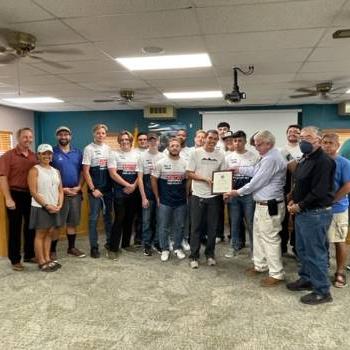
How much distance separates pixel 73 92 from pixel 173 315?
489 cm

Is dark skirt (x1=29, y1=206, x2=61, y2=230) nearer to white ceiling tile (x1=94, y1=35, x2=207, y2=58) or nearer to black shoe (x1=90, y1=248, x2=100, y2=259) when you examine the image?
black shoe (x1=90, y1=248, x2=100, y2=259)

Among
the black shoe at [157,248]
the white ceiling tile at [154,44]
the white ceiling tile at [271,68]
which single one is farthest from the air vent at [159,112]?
the black shoe at [157,248]

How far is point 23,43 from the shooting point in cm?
326

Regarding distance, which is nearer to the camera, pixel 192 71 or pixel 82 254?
pixel 82 254

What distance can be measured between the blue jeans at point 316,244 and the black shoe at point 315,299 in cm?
3

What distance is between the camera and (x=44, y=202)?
3562 millimetres

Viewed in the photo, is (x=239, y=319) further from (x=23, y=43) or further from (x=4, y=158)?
(x=23, y=43)

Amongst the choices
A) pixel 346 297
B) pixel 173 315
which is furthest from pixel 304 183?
pixel 173 315

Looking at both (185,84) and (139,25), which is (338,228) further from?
(185,84)

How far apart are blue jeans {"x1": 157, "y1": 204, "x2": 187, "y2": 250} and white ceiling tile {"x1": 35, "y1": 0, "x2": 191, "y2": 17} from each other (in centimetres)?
212

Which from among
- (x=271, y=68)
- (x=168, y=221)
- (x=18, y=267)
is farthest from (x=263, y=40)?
(x=18, y=267)

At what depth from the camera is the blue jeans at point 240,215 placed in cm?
389

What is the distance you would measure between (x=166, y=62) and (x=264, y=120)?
4.51 meters

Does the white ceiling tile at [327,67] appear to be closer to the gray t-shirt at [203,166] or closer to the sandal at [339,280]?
the gray t-shirt at [203,166]
